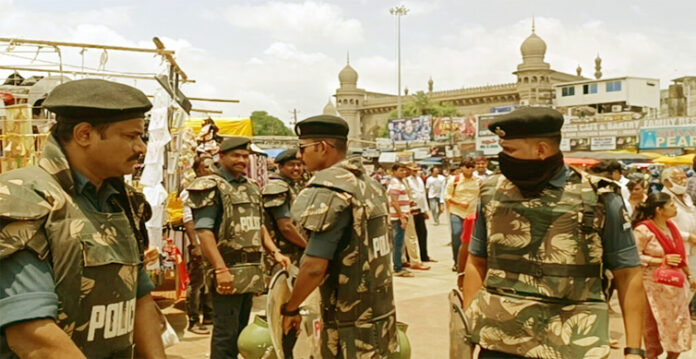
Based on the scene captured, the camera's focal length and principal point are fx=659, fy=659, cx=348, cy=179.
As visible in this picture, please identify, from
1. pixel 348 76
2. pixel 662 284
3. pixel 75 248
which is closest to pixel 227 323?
pixel 75 248

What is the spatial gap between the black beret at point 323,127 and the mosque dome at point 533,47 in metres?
79.0

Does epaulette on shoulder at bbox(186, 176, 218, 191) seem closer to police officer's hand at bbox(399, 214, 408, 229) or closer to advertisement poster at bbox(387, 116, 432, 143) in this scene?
Result: police officer's hand at bbox(399, 214, 408, 229)

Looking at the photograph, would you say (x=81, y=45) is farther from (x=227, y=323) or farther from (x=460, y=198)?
(x=460, y=198)

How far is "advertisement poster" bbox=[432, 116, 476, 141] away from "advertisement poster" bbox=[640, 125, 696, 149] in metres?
20.4

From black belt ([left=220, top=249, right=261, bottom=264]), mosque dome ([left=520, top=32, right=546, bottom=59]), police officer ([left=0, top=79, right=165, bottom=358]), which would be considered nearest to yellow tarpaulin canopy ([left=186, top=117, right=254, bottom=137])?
black belt ([left=220, top=249, right=261, bottom=264])

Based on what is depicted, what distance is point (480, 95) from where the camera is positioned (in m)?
80.9

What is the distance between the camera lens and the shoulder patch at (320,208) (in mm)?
3279

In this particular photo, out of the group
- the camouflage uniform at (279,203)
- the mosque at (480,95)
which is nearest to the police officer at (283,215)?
the camouflage uniform at (279,203)

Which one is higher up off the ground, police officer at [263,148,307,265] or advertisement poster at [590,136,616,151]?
advertisement poster at [590,136,616,151]

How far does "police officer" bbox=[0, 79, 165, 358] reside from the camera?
1.76m

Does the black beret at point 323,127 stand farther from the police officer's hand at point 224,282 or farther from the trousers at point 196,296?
the trousers at point 196,296

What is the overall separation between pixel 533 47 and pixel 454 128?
2243cm

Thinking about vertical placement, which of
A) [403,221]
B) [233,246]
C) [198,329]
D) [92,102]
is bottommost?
[198,329]

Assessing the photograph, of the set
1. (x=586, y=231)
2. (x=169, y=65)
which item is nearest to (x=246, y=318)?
(x=586, y=231)
